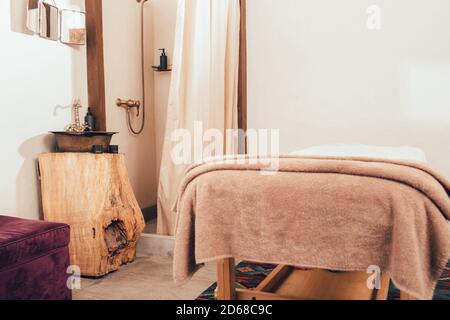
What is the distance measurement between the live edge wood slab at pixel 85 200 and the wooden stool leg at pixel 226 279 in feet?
3.11

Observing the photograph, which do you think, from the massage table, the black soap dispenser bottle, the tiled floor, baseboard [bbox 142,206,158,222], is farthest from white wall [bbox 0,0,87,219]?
the massage table

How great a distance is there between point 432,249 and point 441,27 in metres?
1.99

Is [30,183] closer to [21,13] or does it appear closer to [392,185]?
[21,13]

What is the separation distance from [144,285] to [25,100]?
1.16 m

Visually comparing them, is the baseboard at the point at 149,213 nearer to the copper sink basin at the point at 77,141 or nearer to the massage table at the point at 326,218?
the copper sink basin at the point at 77,141

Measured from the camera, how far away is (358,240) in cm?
119

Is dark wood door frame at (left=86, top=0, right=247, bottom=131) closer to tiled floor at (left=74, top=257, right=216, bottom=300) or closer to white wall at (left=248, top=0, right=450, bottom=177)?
tiled floor at (left=74, top=257, right=216, bottom=300)

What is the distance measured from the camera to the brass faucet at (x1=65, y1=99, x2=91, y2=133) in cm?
249

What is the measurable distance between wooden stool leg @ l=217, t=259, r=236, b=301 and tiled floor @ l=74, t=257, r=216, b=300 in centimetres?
44

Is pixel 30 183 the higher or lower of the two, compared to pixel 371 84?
lower

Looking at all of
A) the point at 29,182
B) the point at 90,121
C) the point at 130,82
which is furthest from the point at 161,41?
the point at 29,182

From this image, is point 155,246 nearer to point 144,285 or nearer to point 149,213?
point 144,285

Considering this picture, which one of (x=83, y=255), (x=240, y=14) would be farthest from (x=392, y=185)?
(x=240, y=14)

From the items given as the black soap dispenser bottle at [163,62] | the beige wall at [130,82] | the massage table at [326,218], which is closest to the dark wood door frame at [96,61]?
the beige wall at [130,82]
